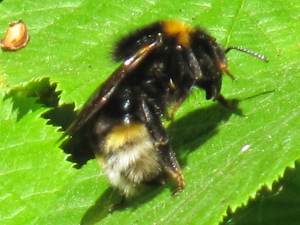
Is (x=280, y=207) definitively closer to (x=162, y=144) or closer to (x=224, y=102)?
(x=224, y=102)

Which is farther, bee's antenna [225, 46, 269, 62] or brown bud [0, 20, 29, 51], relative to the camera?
brown bud [0, 20, 29, 51]

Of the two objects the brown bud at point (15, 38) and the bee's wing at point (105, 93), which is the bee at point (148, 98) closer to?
the bee's wing at point (105, 93)

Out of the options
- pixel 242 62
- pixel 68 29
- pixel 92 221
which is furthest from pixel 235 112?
pixel 68 29

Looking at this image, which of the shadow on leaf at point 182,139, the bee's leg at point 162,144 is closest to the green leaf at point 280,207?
the shadow on leaf at point 182,139

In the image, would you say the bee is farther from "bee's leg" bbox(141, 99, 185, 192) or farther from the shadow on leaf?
the shadow on leaf

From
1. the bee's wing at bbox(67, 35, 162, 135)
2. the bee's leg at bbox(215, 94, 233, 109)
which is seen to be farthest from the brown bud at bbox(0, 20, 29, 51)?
the bee's wing at bbox(67, 35, 162, 135)
